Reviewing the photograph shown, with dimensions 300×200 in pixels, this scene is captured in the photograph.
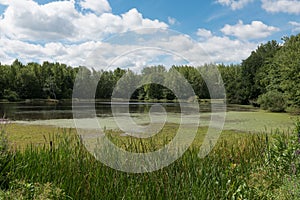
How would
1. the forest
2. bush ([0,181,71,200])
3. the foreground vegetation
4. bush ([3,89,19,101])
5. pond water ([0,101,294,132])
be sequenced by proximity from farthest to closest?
1. bush ([3,89,19,101])
2. pond water ([0,101,294,132])
3. the forest
4. the foreground vegetation
5. bush ([0,181,71,200])

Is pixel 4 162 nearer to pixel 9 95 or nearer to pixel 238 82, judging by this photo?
pixel 238 82

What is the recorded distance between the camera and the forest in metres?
10.2

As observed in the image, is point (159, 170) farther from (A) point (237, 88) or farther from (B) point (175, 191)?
(A) point (237, 88)

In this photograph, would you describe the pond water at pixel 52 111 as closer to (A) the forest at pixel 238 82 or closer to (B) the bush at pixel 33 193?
(A) the forest at pixel 238 82

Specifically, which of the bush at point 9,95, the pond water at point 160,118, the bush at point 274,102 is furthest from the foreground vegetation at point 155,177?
the bush at point 9,95

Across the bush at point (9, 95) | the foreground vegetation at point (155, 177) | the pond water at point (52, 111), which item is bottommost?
the foreground vegetation at point (155, 177)

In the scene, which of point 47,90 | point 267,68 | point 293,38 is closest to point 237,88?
point 267,68

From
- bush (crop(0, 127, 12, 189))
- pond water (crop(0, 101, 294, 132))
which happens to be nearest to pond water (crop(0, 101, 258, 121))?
pond water (crop(0, 101, 294, 132))

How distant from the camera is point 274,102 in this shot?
22.3 m

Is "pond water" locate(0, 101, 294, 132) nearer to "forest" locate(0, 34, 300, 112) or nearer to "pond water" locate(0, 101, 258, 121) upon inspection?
"pond water" locate(0, 101, 258, 121)

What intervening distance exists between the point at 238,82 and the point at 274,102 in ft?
43.0

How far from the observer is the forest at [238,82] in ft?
33.4

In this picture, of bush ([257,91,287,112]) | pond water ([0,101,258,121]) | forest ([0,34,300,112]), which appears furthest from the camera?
bush ([257,91,287,112])

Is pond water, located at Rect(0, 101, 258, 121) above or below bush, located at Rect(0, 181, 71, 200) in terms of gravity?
above
